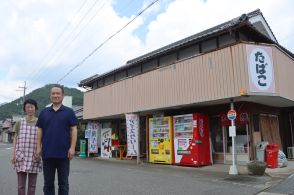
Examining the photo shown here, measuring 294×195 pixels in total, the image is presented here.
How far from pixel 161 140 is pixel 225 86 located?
16.7ft

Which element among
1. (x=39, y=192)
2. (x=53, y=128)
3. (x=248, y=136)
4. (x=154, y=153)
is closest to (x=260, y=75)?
(x=248, y=136)

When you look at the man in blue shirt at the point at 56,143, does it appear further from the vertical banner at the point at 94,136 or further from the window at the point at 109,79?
the vertical banner at the point at 94,136

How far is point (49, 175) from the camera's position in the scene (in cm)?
437

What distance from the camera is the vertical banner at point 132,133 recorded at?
17.4 m

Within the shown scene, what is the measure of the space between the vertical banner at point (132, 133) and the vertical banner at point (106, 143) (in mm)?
3971

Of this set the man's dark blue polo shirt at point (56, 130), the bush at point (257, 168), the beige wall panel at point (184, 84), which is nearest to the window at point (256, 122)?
the beige wall panel at point (184, 84)

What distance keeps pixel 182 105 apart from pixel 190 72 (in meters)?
1.61

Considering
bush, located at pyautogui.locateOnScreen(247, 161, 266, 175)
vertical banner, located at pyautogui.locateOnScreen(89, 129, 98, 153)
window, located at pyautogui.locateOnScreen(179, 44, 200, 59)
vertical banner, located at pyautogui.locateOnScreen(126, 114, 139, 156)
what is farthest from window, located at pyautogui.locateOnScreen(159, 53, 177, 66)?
vertical banner, located at pyautogui.locateOnScreen(89, 129, 98, 153)

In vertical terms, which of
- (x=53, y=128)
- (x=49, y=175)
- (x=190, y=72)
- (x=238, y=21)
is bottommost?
(x=49, y=175)

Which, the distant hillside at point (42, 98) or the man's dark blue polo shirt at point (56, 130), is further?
the distant hillside at point (42, 98)

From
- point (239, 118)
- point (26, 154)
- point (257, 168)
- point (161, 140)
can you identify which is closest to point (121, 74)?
point (161, 140)

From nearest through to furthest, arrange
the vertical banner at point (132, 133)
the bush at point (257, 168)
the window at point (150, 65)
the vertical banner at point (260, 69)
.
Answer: the bush at point (257, 168) < the vertical banner at point (260, 69) < the vertical banner at point (132, 133) < the window at point (150, 65)

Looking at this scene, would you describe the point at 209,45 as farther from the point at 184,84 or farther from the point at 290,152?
the point at 290,152

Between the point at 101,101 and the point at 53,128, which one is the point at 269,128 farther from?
the point at 53,128
